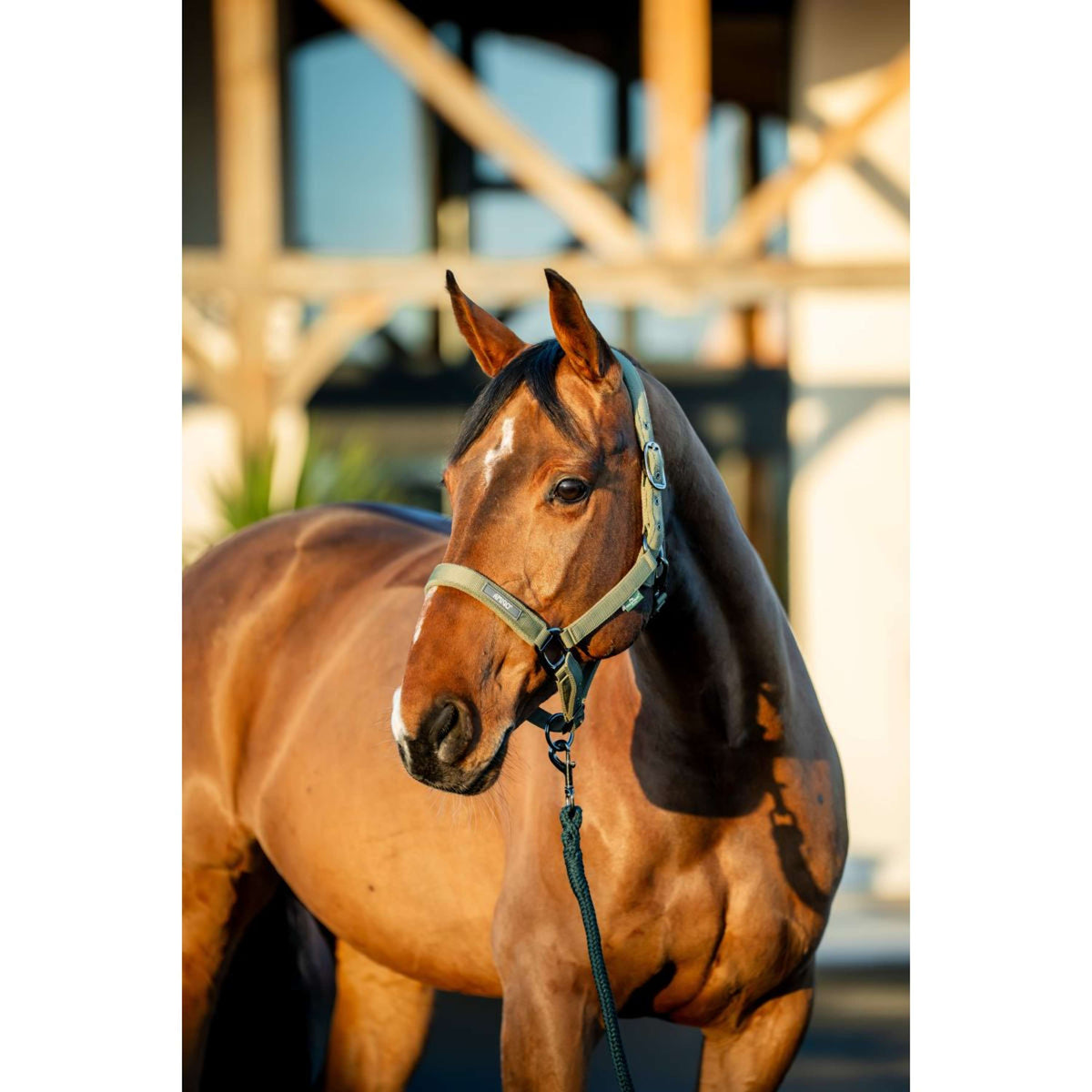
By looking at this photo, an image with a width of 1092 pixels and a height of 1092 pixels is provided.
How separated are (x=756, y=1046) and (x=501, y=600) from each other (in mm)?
914

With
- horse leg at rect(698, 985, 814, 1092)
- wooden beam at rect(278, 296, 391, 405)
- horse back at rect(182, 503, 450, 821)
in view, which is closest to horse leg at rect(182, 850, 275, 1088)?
horse back at rect(182, 503, 450, 821)

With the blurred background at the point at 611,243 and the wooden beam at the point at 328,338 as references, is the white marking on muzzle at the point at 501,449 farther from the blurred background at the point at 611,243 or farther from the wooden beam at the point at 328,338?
the wooden beam at the point at 328,338

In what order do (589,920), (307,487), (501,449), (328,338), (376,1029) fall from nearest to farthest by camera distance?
(501,449), (589,920), (376,1029), (307,487), (328,338)

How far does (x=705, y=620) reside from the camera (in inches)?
69.4

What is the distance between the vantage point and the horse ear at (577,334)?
155 cm

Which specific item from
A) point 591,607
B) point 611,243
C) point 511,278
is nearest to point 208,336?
point 511,278

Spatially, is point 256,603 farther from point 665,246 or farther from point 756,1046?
point 665,246

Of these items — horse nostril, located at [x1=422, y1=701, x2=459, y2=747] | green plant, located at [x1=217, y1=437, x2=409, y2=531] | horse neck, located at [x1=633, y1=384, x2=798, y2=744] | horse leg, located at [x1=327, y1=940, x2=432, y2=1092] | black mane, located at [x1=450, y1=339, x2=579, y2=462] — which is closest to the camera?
horse nostril, located at [x1=422, y1=701, x2=459, y2=747]

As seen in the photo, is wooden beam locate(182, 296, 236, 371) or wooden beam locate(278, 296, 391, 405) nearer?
wooden beam locate(278, 296, 391, 405)

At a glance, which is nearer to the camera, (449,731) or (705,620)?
(449,731)

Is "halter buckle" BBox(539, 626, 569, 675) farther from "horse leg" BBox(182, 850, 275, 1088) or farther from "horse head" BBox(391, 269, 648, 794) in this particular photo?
"horse leg" BBox(182, 850, 275, 1088)

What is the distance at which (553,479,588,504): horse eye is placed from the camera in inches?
60.8
